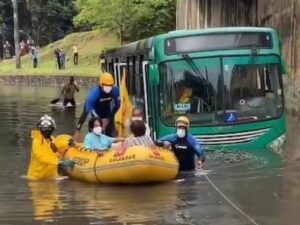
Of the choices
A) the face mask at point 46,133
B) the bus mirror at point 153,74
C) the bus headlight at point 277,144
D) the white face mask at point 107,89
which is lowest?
the bus headlight at point 277,144

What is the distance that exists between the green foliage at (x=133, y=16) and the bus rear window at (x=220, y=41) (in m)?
37.0

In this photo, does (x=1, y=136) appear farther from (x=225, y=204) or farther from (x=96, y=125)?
(x=225, y=204)

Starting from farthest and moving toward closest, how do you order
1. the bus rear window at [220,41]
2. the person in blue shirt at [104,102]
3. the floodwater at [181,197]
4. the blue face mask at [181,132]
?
the bus rear window at [220,41] → the person in blue shirt at [104,102] → the blue face mask at [181,132] → the floodwater at [181,197]

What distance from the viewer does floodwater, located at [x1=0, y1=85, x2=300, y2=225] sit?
9531mm

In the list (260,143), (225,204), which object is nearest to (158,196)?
(225,204)

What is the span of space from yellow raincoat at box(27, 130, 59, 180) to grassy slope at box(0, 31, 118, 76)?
120 feet

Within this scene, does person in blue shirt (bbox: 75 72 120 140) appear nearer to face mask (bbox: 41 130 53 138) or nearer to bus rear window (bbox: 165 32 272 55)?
bus rear window (bbox: 165 32 272 55)

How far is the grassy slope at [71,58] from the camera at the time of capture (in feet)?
178

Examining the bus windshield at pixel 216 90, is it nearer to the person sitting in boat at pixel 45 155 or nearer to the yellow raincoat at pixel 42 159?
the person sitting in boat at pixel 45 155

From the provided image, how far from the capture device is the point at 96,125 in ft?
42.7

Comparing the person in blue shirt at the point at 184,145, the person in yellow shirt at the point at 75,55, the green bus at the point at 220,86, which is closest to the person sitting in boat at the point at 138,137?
the person in blue shirt at the point at 184,145

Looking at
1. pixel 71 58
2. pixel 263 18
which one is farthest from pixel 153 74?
pixel 71 58

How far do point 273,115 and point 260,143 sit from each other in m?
0.58

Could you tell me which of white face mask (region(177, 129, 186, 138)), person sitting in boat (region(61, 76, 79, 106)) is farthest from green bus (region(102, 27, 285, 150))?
person sitting in boat (region(61, 76, 79, 106))
